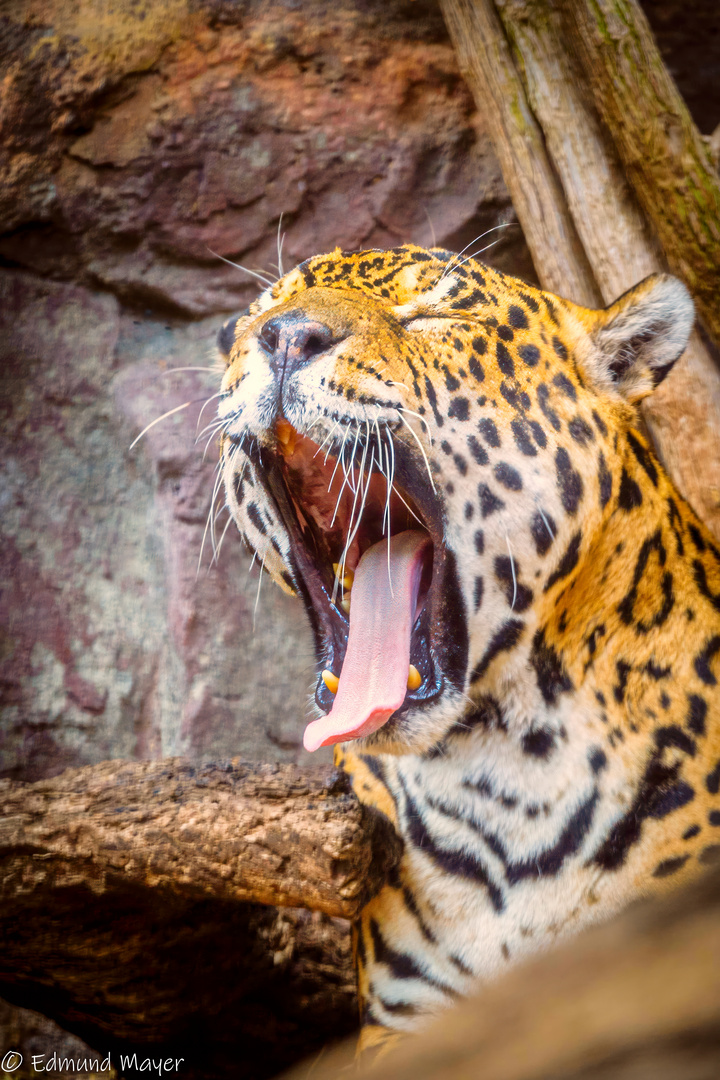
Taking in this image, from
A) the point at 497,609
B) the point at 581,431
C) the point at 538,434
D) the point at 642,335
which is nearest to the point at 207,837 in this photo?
the point at 497,609

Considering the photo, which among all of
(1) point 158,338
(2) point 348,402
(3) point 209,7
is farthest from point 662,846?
(3) point 209,7

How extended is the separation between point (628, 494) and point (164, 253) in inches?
107

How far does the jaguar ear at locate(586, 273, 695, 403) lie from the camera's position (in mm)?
2629

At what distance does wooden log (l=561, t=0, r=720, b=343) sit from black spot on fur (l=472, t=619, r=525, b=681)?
1.61 meters

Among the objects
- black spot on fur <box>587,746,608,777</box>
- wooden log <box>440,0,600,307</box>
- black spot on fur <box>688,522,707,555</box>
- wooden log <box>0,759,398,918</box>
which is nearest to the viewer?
wooden log <box>0,759,398,918</box>

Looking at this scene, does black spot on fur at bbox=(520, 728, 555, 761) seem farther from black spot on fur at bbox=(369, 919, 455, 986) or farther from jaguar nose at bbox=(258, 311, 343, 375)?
jaguar nose at bbox=(258, 311, 343, 375)

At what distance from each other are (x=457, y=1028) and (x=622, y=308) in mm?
2345

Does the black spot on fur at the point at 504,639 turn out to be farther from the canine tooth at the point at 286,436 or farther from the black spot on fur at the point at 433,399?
the canine tooth at the point at 286,436

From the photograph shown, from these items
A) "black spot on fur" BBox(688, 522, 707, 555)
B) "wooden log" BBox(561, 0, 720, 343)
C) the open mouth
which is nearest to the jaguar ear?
"black spot on fur" BBox(688, 522, 707, 555)

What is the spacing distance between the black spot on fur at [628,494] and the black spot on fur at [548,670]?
0.43 metres

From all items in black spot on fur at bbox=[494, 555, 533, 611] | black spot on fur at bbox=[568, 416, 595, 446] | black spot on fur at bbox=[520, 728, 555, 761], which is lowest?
black spot on fur at bbox=[520, 728, 555, 761]

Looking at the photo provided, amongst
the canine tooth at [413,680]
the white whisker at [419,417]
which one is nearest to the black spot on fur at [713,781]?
the canine tooth at [413,680]

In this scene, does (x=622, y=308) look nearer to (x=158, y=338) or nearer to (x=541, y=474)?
(x=541, y=474)

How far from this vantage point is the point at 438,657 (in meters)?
2.51
